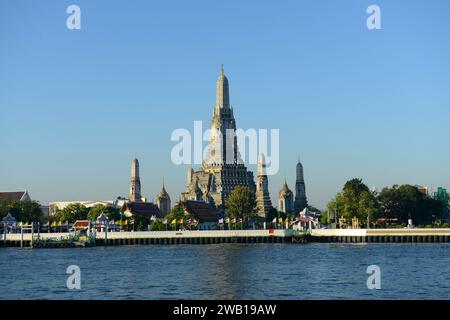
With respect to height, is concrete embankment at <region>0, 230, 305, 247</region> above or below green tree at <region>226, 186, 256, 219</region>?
below

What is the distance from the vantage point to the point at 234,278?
208 ft

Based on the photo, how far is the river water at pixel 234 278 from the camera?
53.0m

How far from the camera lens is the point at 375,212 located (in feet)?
496

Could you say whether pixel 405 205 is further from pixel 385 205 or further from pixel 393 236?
pixel 393 236

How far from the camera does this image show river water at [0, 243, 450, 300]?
174 feet

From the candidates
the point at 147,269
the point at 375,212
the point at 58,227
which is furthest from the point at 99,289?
the point at 58,227

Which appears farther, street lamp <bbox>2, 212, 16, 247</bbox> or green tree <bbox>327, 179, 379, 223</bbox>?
street lamp <bbox>2, 212, 16, 247</bbox>

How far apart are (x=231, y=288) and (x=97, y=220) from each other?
110843mm

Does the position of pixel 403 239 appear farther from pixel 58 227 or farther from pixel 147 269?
pixel 58 227

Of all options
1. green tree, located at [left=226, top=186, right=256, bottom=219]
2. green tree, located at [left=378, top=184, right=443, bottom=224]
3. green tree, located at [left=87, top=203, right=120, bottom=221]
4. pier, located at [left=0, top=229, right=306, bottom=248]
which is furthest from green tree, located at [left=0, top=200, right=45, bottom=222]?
green tree, located at [left=378, top=184, right=443, bottom=224]

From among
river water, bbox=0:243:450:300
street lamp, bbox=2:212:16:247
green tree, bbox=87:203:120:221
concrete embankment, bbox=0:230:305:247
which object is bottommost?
river water, bbox=0:243:450:300

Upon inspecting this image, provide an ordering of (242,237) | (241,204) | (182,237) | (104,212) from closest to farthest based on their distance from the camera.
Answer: (242,237)
(182,237)
(241,204)
(104,212)

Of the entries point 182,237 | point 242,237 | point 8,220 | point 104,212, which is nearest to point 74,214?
point 104,212

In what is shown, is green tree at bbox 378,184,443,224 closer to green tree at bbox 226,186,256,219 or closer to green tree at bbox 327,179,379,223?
green tree at bbox 327,179,379,223
